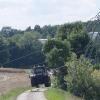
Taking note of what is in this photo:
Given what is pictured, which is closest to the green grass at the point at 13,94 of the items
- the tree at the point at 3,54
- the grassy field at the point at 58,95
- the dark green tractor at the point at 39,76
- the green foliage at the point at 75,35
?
the dark green tractor at the point at 39,76

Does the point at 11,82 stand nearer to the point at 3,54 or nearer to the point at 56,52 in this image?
the point at 56,52

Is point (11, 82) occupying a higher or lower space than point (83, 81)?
lower

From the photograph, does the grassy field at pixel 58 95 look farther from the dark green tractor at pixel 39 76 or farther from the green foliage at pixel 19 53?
the green foliage at pixel 19 53

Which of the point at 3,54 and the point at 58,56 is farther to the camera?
the point at 3,54

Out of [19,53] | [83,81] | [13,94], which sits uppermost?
[83,81]

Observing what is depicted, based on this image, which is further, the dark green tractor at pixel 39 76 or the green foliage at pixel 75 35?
the green foliage at pixel 75 35

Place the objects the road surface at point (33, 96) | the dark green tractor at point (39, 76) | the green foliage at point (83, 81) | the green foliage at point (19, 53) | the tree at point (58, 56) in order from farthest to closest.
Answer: the green foliage at point (19, 53)
the tree at point (58, 56)
the dark green tractor at point (39, 76)
the road surface at point (33, 96)
the green foliage at point (83, 81)

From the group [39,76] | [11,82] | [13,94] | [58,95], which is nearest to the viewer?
[58,95]

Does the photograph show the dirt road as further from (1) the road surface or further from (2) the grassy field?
(2) the grassy field

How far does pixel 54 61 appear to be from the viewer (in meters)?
75.8

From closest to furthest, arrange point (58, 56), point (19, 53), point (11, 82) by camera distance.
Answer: point (58, 56), point (11, 82), point (19, 53)

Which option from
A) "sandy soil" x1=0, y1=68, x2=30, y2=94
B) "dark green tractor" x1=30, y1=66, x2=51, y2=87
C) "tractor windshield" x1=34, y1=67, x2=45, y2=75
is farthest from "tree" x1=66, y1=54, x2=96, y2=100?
"tractor windshield" x1=34, y1=67, x2=45, y2=75

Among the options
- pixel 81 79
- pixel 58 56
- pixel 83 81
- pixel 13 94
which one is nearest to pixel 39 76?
pixel 58 56

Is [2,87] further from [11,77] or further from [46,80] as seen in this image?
[11,77]
